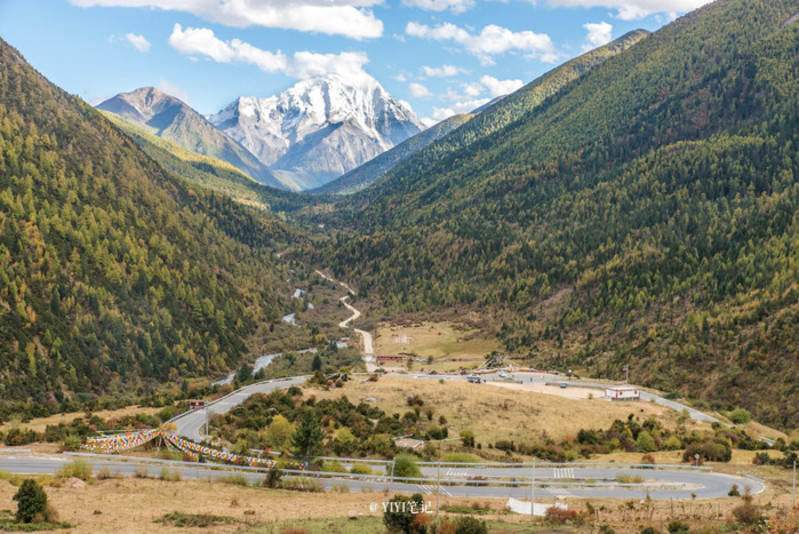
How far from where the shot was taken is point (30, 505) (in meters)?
35.8

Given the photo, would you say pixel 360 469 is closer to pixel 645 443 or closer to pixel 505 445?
pixel 505 445

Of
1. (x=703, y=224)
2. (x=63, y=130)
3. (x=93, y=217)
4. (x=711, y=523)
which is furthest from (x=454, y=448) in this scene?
(x=63, y=130)

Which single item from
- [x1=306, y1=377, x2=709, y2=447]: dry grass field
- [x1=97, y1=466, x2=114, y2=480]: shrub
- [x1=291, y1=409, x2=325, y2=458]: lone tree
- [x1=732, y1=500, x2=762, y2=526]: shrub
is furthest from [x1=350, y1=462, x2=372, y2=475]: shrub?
[x1=732, y1=500, x2=762, y2=526]: shrub

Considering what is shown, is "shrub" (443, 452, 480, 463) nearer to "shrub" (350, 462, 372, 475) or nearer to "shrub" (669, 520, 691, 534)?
"shrub" (350, 462, 372, 475)

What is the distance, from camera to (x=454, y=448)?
7431 cm

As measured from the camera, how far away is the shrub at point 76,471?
4888 cm

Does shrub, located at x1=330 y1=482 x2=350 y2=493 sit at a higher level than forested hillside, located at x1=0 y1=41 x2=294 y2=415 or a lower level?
lower

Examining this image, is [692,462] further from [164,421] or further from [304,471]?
[164,421]

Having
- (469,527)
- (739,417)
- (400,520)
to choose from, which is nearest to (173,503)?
(400,520)

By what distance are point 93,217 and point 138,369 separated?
4652 centimetres

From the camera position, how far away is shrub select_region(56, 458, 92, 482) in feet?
160

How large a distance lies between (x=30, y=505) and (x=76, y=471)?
46.2 feet

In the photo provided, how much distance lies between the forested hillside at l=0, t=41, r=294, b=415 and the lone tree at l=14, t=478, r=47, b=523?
174 feet

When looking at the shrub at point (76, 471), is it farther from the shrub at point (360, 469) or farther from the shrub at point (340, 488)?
the shrub at point (360, 469)
